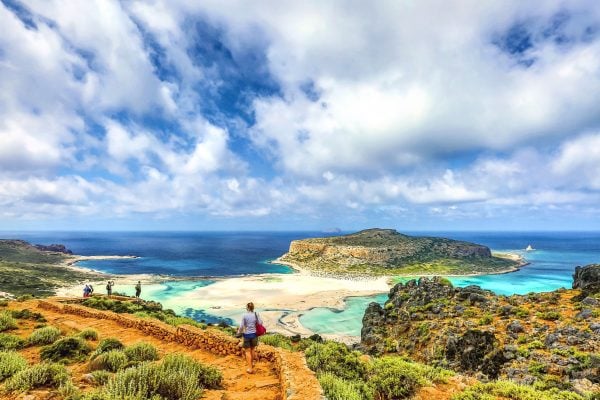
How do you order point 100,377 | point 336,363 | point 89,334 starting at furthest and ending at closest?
1. point 89,334
2. point 336,363
3. point 100,377

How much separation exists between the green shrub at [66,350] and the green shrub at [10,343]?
194 cm

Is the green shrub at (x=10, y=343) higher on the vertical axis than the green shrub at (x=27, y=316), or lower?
higher

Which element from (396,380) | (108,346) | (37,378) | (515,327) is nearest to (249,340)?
(396,380)

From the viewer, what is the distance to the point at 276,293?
75875mm

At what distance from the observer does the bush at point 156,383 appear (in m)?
6.81

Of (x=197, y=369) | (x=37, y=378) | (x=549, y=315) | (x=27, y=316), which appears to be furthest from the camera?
(x=549, y=315)

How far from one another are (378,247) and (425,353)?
107m

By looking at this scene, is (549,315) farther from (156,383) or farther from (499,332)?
(156,383)

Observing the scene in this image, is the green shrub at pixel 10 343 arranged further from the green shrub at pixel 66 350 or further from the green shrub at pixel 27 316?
the green shrub at pixel 27 316

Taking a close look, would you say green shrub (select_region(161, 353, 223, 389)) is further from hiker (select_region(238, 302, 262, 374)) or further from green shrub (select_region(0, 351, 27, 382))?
green shrub (select_region(0, 351, 27, 382))

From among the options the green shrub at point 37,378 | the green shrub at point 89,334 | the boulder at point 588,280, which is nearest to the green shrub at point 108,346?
the green shrub at point 37,378

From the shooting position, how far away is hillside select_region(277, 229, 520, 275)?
116312 millimetres

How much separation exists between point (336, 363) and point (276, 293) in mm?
66654

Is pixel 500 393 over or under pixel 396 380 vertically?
under
